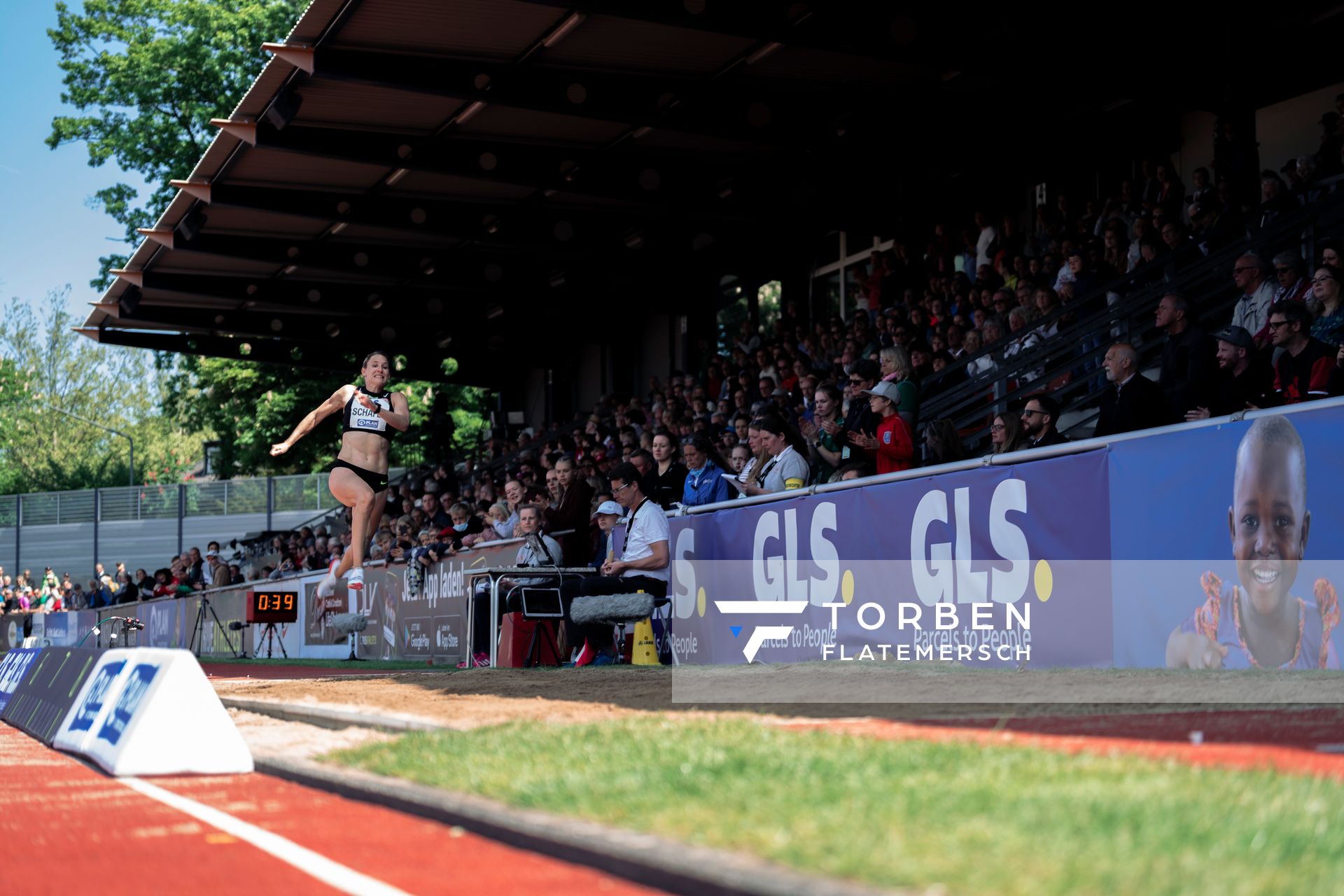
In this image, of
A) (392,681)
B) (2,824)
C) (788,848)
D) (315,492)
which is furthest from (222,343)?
(788,848)

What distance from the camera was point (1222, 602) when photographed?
9250mm

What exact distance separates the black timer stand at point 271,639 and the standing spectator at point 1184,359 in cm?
1867

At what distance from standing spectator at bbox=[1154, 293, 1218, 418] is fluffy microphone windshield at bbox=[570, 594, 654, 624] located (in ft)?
16.9

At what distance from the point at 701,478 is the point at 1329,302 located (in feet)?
21.5

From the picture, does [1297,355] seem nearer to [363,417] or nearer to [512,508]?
[363,417]

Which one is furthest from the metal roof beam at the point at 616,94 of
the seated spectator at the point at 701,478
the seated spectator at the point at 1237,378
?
the seated spectator at the point at 1237,378

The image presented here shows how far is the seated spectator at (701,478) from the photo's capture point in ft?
51.6

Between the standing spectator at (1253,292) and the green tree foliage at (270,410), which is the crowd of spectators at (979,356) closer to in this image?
the standing spectator at (1253,292)

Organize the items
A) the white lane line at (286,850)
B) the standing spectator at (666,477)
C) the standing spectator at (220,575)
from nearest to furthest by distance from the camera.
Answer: the white lane line at (286,850) < the standing spectator at (666,477) < the standing spectator at (220,575)

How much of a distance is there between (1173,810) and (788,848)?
51.9 inches

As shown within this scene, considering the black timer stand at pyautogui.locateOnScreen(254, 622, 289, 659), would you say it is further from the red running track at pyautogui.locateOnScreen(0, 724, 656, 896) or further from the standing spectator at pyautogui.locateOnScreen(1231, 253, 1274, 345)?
the red running track at pyautogui.locateOnScreen(0, 724, 656, 896)

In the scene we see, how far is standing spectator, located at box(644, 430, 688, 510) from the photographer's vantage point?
16.8 m

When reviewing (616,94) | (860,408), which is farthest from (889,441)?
(616,94)

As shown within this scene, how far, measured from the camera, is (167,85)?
4738cm
